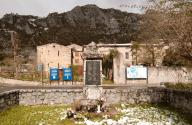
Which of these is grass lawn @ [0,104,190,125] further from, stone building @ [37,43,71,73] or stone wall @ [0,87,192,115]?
stone building @ [37,43,71,73]

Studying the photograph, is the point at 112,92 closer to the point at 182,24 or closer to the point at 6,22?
the point at 182,24

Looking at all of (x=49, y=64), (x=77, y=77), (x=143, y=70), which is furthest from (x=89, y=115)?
(x=49, y=64)

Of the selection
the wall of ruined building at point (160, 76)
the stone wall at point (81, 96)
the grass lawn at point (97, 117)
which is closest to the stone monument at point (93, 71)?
the grass lawn at point (97, 117)

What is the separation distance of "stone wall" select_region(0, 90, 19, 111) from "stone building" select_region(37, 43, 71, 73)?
4550 centimetres

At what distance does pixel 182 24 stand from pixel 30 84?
35.6 meters

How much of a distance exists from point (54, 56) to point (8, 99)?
157 ft

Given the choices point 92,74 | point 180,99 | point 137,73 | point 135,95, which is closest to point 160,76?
point 137,73

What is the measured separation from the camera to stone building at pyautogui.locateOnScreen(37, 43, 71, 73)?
2830 inches

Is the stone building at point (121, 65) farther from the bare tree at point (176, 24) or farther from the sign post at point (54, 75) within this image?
the bare tree at point (176, 24)

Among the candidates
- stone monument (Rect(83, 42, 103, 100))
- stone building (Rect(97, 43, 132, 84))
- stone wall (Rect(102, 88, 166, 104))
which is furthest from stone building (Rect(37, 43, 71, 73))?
stone monument (Rect(83, 42, 103, 100))

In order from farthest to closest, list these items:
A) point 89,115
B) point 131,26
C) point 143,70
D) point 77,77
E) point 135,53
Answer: point 131,26 < point 135,53 < point 77,77 < point 143,70 < point 89,115

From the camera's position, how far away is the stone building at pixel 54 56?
71.9 m

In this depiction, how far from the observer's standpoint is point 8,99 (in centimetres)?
2425

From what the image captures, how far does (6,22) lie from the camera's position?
17562 centimetres
